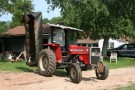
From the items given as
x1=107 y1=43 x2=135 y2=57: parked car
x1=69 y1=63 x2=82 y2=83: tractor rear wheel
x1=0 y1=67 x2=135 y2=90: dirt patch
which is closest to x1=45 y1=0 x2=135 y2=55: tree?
x1=107 y1=43 x2=135 y2=57: parked car

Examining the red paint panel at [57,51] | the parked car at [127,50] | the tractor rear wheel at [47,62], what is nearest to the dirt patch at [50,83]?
the tractor rear wheel at [47,62]

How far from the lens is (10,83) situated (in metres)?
15.4

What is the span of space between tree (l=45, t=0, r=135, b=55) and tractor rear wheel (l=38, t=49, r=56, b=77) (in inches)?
523

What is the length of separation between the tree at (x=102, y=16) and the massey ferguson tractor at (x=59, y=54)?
39.2 feet

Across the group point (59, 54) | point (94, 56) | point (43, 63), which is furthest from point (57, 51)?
point (94, 56)

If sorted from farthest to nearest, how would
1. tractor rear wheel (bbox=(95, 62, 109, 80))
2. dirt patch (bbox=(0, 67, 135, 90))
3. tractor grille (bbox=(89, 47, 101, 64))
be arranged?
tractor rear wheel (bbox=(95, 62, 109, 80)) < tractor grille (bbox=(89, 47, 101, 64)) < dirt patch (bbox=(0, 67, 135, 90))

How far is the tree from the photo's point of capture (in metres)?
31.7

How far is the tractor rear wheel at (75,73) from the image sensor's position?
16094mm

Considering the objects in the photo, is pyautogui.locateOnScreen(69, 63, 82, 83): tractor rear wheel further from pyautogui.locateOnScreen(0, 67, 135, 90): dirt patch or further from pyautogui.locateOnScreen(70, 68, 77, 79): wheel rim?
pyautogui.locateOnScreen(0, 67, 135, 90): dirt patch

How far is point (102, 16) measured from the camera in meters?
32.4

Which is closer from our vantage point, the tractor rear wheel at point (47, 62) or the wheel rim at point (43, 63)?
the tractor rear wheel at point (47, 62)

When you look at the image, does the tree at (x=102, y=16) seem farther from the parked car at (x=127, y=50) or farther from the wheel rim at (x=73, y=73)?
the wheel rim at (x=73, y=73)

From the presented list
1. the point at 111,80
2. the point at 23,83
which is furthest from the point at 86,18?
the point at 23,83

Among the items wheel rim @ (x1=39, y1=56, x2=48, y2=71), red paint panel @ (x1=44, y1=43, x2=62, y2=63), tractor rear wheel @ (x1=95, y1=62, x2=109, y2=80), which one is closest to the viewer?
tractor rear wheel @ (x1=95, y1=62, x2=109, y2=80)
